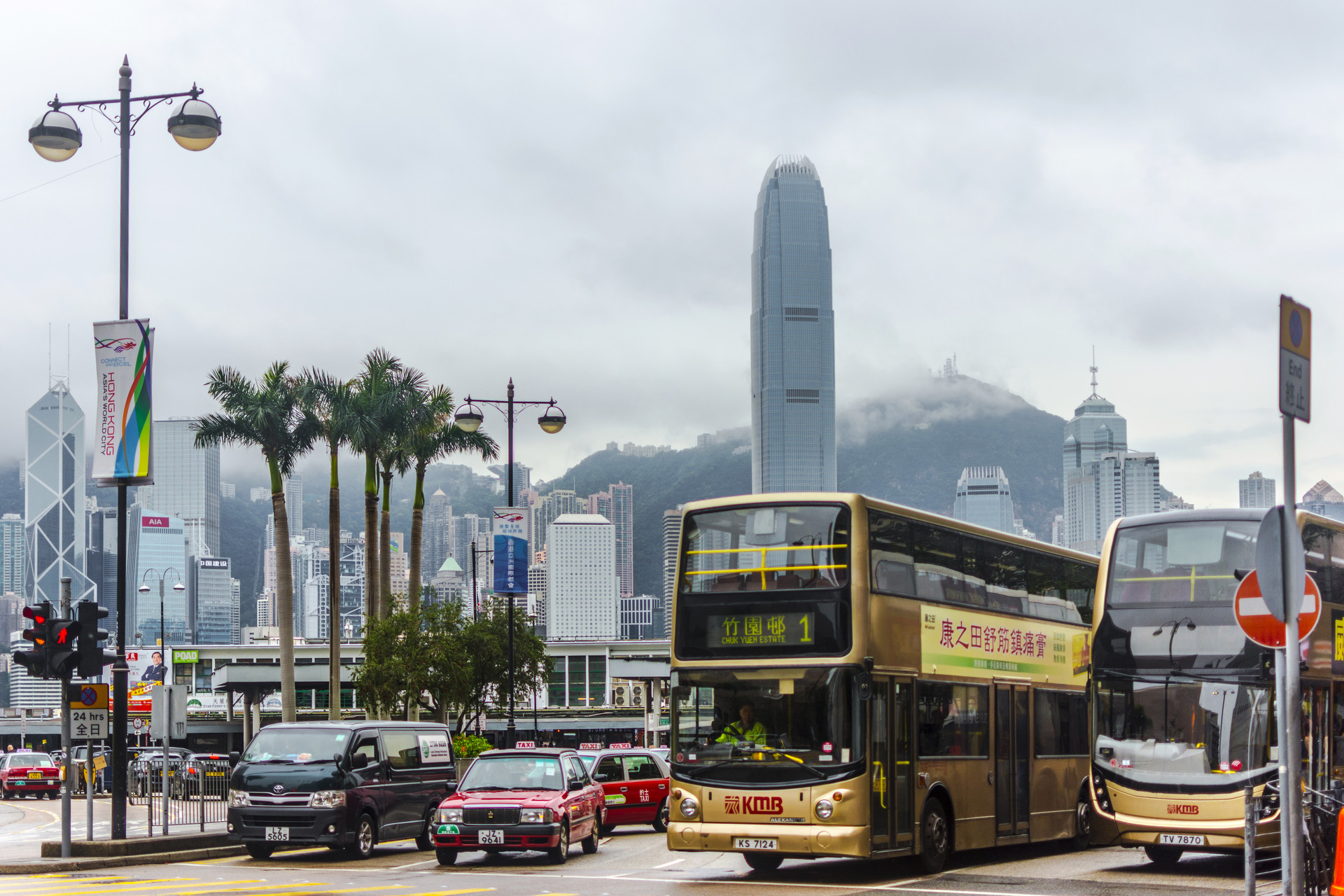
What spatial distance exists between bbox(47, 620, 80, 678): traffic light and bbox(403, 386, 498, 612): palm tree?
98.1ft

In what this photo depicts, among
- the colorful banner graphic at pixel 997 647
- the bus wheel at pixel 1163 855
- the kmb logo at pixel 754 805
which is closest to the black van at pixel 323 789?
the kmb logo at pixel 754 805

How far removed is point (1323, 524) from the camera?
60.8 feet

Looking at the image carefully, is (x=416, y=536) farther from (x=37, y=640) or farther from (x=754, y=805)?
(x=754, y=805)

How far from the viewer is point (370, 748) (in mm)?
21625

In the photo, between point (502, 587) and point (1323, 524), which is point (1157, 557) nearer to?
point (1323, 524)

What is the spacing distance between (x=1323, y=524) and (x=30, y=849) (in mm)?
18811

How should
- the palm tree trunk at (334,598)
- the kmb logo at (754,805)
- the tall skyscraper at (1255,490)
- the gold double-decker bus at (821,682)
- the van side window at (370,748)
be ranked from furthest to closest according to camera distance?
the tall skyscraper at (1255,490) → the palm tree trunk at (334,598) → the van side window at (370,748) → the kmb logo at (754,805) → the gold double-decker bus at (821,682)

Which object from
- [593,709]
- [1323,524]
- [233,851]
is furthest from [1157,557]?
[593,709]

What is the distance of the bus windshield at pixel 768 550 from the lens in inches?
646

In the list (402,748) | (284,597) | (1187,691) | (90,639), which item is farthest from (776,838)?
(284,597)

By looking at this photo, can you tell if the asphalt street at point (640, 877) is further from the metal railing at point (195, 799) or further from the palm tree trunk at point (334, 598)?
the palm tree trunk at point (334, 598)

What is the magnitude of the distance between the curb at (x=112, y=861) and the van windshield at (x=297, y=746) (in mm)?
1229

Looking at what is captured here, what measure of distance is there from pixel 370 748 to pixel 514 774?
2242mm

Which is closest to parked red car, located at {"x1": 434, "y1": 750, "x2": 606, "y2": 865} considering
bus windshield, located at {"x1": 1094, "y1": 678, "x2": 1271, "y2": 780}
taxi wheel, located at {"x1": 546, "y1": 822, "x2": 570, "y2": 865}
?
taxi wheel, located at {"x1": 546, "y1": 822, "x2": 570, "y2": 865}
